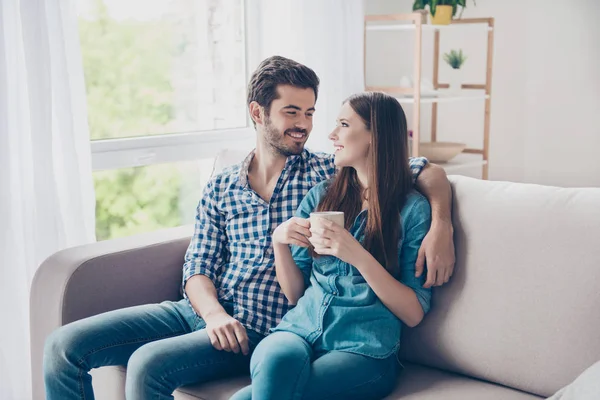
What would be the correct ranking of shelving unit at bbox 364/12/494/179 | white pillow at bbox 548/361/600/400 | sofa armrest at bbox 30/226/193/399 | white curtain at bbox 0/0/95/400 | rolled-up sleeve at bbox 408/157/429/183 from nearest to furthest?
white pillow at bbox 548/361/600/400
rolled-up sleeve at bbox 408/157/429/183
sofa armrest at bbox 30/226/193/399
white curtain at bbox 0/0/95/400
shelving unit at bbox 364/12/494/179

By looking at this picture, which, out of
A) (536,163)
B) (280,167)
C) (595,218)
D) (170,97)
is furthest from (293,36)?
(595,218)

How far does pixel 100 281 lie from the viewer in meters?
1.99

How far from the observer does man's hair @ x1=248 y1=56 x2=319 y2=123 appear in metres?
2.01

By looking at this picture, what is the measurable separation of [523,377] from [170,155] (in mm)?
1880

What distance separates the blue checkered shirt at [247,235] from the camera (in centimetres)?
190

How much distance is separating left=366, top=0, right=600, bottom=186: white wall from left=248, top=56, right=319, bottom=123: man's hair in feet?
7.04

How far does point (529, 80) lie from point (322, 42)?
4.49 ft

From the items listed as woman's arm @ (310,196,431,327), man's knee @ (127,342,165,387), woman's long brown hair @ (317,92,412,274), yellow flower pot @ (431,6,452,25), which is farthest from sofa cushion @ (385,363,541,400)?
yellow flower pot @ (431,6,452,25)

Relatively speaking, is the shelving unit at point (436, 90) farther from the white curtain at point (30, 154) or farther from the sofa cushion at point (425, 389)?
the sofa cushion at point (425, 389)

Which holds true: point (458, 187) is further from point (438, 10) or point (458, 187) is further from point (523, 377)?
point (438, 10)

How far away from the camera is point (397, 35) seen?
13.9 feet

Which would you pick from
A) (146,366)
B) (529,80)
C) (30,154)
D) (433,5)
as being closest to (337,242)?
(146,366)

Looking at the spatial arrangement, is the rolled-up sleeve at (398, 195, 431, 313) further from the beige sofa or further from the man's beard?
the man's beard

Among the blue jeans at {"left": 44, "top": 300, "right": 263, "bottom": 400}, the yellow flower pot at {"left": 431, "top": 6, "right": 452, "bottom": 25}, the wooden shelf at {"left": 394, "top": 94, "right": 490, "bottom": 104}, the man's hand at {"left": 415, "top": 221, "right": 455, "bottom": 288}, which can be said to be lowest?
the blue jeans at {"left": 44, "top": 300, "right": 263, "bottom": 400}
